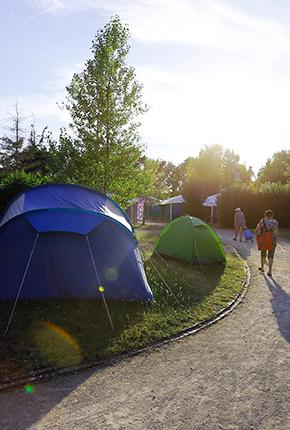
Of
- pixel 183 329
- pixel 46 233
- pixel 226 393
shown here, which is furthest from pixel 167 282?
pixel 226 393

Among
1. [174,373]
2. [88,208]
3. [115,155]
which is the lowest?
[174,373]

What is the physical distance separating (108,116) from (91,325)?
386 inches

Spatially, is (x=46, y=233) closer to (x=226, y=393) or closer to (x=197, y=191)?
(x=226, y=393)

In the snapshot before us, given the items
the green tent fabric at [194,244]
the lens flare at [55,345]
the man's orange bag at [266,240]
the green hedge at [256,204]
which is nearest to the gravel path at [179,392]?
the lens flare at [55,345]

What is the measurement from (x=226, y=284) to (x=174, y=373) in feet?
17.6

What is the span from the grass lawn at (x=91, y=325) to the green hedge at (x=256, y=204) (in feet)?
75.3

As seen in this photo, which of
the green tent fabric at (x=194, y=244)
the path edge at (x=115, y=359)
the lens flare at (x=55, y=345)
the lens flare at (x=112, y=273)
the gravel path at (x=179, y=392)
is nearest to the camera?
the gravel path at (x=179, y=392)

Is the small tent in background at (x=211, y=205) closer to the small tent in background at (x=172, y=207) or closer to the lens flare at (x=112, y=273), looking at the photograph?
the small tent in background at (x=172, y=207)

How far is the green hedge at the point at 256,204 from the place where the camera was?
31562mm

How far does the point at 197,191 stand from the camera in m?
38.8

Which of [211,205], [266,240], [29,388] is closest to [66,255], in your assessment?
[29,388]

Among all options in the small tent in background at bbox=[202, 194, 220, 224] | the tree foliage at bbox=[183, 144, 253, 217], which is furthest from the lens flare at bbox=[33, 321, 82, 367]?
the small tent in background at bbox=[202, 194, 220, 224]

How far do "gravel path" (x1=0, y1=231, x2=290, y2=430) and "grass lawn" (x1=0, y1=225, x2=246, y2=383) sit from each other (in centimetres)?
44

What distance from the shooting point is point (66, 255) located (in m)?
7.38
